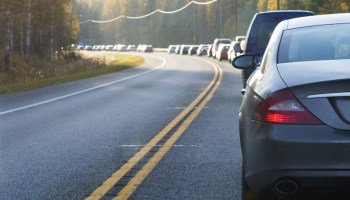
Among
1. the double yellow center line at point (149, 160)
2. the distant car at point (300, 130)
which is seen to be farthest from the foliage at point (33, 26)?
the distant car at point (300, 130)

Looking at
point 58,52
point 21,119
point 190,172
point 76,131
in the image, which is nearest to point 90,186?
point 190,172

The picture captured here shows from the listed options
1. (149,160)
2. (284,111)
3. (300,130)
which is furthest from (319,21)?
(149,160)

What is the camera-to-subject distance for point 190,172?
21.5 feet

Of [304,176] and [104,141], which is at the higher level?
[304,176]

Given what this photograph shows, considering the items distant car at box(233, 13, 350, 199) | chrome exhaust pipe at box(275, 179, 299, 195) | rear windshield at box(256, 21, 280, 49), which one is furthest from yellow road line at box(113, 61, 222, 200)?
rear windshield at box(256, 21, 280, 49)

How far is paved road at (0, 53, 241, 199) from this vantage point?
5.88 m

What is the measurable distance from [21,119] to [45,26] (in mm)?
43157

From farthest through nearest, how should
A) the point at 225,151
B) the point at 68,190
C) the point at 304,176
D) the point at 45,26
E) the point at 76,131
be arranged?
the point at 45,26 < the point at 76,131 < the point at 225,151 < the point at 68,190 < the point at 304,176

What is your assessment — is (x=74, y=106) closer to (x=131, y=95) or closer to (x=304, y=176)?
(x=131, y=95)

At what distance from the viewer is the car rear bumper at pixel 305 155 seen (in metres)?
3.92

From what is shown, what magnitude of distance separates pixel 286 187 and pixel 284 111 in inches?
20.0

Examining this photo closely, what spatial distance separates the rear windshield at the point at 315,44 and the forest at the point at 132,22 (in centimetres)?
2937

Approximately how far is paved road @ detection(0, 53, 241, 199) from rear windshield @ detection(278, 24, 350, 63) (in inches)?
57.4

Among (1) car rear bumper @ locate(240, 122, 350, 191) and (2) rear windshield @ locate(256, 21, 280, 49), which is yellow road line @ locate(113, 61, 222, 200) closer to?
(1) car rear bumper @ locate(240, 122, 350, 191)
